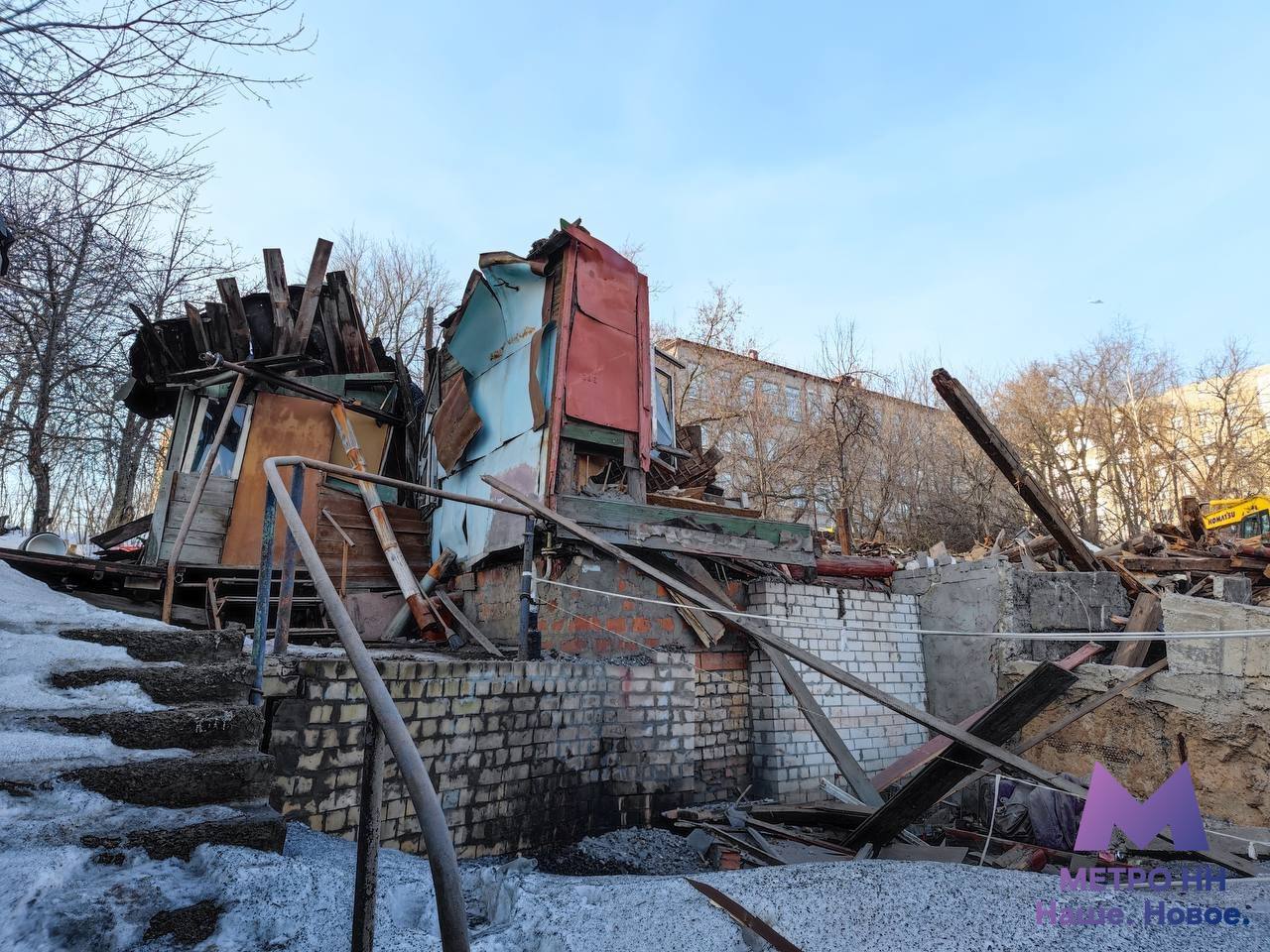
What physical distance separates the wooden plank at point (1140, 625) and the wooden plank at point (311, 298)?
9.11 m

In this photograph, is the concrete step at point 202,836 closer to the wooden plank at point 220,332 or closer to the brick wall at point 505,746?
the brick wall at point 505,746

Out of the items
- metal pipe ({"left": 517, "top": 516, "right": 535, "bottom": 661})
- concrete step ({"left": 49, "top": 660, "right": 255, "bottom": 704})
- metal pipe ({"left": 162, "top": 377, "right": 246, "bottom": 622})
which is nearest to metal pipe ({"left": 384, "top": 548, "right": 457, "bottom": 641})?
metal pipe ({"left": 162, "top": 377, "right": 246, "bottom": 622})

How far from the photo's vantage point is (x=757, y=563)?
22.2ft

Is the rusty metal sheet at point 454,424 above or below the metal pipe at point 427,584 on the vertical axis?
above

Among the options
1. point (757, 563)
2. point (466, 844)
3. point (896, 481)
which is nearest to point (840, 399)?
point (896, 481)

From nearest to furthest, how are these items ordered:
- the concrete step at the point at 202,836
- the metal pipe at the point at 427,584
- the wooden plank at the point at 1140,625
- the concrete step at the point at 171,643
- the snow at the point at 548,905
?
the snow at the point at 548,905 → the concrete step at the point at 202,836 → the concrete step at the point at 171,643 → the wooden plank at the point at 1140,625 → the metal pipe at the point at 427,584

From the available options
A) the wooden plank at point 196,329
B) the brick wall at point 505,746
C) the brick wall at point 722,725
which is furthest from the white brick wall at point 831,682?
the wooden plank at point 196,329

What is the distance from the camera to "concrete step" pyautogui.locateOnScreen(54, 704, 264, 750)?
214 centimetres

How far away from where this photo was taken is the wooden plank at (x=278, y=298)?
308 inches

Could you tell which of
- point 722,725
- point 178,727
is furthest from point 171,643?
point 722,725

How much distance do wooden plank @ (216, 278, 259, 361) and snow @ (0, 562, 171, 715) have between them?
17.3 feet

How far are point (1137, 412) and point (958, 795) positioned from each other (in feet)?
48.7

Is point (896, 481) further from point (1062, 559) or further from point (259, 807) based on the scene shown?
point (259, 807)

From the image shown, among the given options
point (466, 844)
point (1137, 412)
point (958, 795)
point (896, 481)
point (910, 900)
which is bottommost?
point (958, 795)
